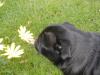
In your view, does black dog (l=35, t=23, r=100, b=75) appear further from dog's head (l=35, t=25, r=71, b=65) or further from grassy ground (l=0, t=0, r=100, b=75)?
grassy ground (l=0, t=0, r=100, b=75)

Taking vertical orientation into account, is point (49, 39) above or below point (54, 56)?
above

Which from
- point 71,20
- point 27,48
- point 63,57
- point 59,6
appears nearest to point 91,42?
point 63,57

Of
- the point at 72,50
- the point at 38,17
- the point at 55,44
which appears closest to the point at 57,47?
the point at 55,44

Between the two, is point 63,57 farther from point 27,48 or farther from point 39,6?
point 39,6

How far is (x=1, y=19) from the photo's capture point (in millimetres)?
4957

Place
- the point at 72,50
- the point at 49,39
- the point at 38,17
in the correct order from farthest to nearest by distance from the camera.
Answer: the point at 38,17
the point at 49,39
the point at 72,50

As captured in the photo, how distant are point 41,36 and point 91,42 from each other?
1.49 ft

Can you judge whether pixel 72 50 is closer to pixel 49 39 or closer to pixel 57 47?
pixel 57 47

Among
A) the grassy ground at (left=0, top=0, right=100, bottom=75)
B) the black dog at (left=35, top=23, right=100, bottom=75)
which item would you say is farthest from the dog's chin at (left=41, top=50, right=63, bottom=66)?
the grassy ground at (left=0, top=0, right=100, bottom=75)

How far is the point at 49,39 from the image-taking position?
134 inches

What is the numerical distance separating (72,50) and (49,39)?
25 centimetres

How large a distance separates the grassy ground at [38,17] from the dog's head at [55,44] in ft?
2.47

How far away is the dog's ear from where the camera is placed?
132 inches

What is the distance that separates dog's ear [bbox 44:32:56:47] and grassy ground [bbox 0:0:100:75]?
31.5 inches
